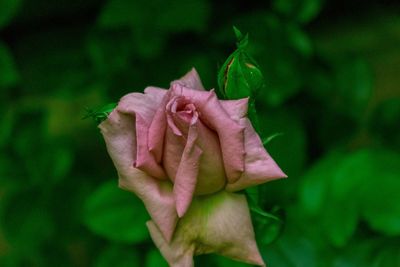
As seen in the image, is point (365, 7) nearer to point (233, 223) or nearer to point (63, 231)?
point (63, 231)

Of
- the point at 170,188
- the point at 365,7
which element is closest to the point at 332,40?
the point at 365,7

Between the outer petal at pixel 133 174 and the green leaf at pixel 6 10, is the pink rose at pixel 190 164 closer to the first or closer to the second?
the outer petal at pixel 133 174

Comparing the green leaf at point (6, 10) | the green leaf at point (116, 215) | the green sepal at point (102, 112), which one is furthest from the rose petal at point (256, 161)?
the green leaf at point (6, 10)

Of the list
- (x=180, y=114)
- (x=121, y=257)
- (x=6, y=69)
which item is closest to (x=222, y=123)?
(x=180, y=114)

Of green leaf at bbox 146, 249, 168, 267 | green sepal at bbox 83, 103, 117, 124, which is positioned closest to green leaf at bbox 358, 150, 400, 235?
green leaf at bbox 146, 249, 168, 267

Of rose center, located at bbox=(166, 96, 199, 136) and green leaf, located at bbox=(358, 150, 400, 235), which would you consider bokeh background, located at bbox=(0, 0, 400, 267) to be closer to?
green leaf, located at bbox=(358, 150, 400, 235)

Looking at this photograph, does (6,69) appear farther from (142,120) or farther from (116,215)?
(142,120)
